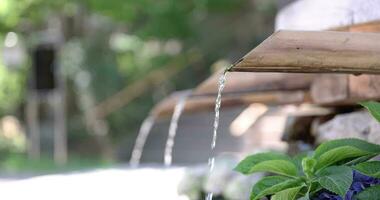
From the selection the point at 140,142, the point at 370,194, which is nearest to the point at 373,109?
the point at 370,194

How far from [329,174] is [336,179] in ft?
0.27

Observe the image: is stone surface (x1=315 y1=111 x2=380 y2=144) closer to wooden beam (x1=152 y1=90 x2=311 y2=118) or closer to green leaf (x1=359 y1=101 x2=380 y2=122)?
wooden beam (x1=152 y1=90 x2=311 y2=118)

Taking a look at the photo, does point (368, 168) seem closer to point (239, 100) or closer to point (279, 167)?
point (279, 167)

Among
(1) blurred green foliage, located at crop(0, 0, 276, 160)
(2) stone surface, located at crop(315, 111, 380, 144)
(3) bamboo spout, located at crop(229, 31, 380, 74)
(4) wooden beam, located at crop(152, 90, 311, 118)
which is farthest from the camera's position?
(1) blurred green foliage, located at crop(0, 0, 276, 160)

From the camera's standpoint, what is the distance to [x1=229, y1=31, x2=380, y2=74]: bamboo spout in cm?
240

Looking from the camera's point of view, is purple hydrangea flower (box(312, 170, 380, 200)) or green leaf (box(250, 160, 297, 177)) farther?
green leaf (box(250, 160, 297, 177))

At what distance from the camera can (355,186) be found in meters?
2.65

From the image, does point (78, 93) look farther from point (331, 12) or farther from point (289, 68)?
point (289, 68)

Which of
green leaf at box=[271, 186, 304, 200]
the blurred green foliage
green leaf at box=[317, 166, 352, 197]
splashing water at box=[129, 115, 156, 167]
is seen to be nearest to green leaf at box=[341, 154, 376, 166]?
green leaf at box=[317, 166, 352, 197]

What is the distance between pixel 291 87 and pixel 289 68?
6.00 ft

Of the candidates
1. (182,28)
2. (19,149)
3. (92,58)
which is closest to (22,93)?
(19,149)

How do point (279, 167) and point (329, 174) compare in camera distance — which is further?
point (279, 167)

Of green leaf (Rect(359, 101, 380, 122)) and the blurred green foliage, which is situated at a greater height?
green leaf (Rect(359, 101, 380, 122))

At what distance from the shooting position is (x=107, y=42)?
14750 millimetres
